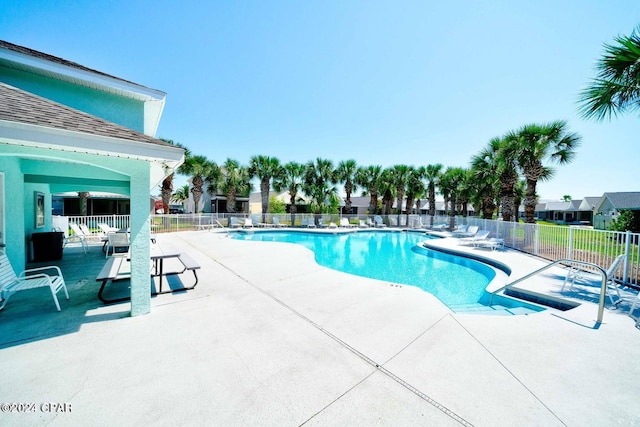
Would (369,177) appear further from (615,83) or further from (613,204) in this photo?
(613,204)

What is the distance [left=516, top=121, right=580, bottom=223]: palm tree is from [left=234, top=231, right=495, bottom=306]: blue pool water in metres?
6.10

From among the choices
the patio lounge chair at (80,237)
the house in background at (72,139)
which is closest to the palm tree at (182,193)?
the patio lounge chair at (80,237)

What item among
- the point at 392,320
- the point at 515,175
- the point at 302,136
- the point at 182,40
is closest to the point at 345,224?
the point at 302,136

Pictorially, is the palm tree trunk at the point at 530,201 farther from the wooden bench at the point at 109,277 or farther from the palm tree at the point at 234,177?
the palm tree at the point at 234,177

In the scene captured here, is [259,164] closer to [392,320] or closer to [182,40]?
[182,40]

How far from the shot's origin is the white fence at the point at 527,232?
6359 mm

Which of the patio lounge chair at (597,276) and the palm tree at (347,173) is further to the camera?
the palm tree at (347,173)

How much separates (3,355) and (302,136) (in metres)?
23.4

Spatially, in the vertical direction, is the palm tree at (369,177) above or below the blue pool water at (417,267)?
above

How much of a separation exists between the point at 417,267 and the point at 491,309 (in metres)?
4.57

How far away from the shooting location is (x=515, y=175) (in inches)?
589

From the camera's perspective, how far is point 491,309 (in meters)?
5.54

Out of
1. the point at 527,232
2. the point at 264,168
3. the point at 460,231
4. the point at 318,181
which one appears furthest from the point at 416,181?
the point at 264,168

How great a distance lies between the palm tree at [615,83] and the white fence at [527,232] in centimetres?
346
